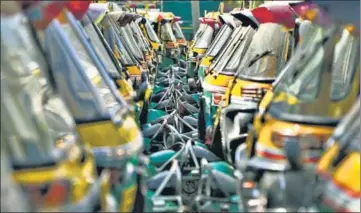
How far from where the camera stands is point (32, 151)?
4.07m

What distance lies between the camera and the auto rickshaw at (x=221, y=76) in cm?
985

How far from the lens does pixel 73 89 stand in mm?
4918

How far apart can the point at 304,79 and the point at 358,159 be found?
121 cm

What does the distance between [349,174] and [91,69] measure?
2.76 meters

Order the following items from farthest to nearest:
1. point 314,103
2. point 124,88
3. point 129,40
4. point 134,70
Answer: point 129,40 → point 134,70 → point 124,88 → point 314,103

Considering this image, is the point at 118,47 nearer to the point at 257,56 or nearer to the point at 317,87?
the point at 257,56

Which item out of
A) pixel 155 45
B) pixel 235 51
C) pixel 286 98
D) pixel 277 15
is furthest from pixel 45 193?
pixel 155 45

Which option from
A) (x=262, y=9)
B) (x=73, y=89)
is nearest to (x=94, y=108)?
(x=73, y=89)

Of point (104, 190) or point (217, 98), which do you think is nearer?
point (104, 190)

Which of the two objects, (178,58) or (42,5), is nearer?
(42,5)

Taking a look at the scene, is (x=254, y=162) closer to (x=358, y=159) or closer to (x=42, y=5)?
(x=358, y=159)

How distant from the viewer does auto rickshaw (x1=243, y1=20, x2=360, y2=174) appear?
15.7 feet

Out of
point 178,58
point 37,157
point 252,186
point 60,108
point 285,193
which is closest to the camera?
point 37,157

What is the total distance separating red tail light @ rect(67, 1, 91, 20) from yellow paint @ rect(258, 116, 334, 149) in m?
1.84
